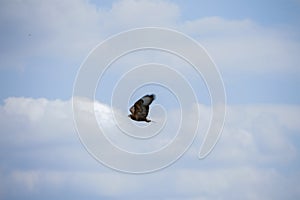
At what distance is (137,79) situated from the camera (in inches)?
1688

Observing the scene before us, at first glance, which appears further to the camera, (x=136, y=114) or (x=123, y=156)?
(x=123, y=156)

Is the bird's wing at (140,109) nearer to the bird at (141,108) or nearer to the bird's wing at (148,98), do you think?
the bird at (141,108)

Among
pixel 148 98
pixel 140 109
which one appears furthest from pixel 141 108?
pixel 148 98

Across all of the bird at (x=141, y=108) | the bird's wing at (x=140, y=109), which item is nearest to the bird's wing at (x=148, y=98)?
the bird at (x=141, y=108)

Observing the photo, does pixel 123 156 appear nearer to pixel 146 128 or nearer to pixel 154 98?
pixel 146 128

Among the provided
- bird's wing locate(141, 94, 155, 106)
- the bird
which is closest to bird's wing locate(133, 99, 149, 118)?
the bird

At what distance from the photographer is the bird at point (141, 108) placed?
130 ft

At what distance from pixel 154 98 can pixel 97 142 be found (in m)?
4.84

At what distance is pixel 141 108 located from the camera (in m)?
40.2

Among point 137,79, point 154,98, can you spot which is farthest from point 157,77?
point 154,98

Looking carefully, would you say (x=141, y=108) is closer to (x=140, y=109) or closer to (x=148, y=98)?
(x=140, y=109)

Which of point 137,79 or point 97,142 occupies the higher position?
point 137,79

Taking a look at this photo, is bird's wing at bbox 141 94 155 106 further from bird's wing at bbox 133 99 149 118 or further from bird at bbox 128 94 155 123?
bird's wing at bbox 133 99 149 118

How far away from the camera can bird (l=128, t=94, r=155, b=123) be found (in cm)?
3972
